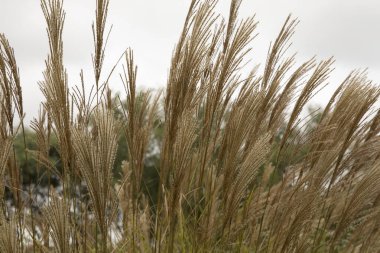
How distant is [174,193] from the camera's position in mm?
2779

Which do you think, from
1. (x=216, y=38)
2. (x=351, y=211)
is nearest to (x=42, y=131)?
(x=216, y=38)

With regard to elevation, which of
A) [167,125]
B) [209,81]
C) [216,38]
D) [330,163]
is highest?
[216,38]

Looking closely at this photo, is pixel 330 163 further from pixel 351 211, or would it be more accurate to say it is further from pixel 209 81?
pixel 209 81

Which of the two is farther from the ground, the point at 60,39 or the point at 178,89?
the point at 60,39

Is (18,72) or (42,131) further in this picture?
(42,131)

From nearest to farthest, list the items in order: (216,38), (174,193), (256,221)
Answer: (174,193), (216,38), (256,221)

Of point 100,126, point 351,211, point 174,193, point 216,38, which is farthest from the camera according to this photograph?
point 216,38

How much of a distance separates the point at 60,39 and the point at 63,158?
1.84 feet

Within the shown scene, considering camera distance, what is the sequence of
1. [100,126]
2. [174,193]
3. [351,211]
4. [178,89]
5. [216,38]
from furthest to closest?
[216,38] → [351,211] → [178,89] → [174,193] → [100,126]

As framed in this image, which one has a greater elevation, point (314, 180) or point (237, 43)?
point (237, 43)

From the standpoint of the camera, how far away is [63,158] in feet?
10.2

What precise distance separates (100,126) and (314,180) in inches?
51.9

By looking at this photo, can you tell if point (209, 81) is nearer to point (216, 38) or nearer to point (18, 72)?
point (216, 38)

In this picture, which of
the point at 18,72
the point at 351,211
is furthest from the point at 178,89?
the point at 351,211
